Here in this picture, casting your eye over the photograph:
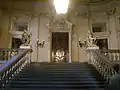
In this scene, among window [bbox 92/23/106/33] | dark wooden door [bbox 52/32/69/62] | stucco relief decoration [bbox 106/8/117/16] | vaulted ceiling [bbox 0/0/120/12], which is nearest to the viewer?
stucco relief decoration [bbox 106/8/117/16]

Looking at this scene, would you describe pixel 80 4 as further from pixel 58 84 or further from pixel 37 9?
pixel 58 84

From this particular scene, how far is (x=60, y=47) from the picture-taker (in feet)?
43.3

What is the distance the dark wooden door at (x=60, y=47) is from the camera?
1310cm

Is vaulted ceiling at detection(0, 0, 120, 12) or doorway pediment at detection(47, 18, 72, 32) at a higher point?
vaulted ceiling at detection(0, 0, 120, 12)

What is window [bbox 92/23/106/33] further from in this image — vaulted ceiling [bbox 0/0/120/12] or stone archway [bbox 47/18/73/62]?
stone archway [bbox 47/18/73/62]

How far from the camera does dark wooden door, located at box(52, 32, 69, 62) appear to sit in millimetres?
13096

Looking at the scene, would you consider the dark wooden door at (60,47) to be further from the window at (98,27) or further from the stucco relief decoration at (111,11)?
the stucco relief decoration at (111,11)

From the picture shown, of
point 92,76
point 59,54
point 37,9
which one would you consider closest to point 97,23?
point 59,54

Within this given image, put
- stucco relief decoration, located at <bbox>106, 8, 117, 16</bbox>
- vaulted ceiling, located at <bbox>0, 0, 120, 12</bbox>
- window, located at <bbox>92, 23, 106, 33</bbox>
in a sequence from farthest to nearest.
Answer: window, located at <bbox>92, 23, 106, 33</bbox> < vaulted ceiling, located at <bbox>0, 0, 120, 12</bbox> < stucco relief decoration, located at <bbox>106, 8, 117, 16</bbox>

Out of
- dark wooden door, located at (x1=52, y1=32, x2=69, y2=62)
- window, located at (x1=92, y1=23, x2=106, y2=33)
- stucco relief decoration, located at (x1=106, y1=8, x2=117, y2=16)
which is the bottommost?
dark wooden door, located at (x1=52, y1=32, x2=69, y2=62)

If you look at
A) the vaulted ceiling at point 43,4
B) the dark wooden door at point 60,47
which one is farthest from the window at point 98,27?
the dark wooden door at point 60,47

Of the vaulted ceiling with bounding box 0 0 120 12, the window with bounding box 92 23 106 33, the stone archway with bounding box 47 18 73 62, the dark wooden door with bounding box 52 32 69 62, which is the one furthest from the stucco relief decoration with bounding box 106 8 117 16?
the dark wooden door with bounding box 52 32 69 62

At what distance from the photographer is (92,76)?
645cm

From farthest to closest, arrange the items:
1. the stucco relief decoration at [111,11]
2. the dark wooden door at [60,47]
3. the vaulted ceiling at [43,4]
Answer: the vaulted ceiling at [43,4], the dark wooden door at [60,47], the stucco relief decoration at [111,11]
